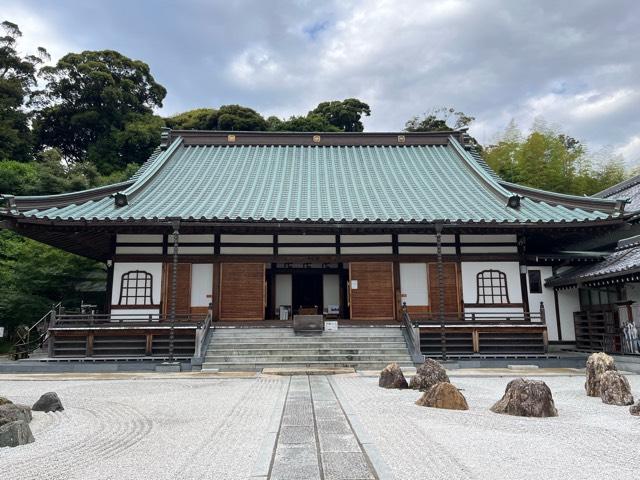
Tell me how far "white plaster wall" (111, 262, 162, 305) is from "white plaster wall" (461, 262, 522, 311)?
9.98 m

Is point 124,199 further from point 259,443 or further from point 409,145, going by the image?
point 409,145

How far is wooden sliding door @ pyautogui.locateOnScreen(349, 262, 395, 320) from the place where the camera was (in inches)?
560

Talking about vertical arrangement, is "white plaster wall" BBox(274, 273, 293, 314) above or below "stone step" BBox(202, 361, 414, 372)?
above

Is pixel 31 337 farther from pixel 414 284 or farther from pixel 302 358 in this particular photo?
pixel 414 284

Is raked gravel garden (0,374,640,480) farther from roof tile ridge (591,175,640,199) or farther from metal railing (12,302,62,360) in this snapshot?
roof tile ridge (591,175,640,199)

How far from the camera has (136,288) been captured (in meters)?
13.9

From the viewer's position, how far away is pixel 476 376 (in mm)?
10070

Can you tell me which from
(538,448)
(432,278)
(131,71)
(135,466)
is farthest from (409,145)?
(131,71)

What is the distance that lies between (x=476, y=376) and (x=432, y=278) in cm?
466

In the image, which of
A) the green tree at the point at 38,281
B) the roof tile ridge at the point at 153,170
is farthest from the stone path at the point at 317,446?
the green tree at the point at 38,281

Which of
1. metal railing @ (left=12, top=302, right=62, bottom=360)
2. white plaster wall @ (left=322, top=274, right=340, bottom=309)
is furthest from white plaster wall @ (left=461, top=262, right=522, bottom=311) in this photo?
metal railing @ (left=12, top=302, right=62, bottom=360)

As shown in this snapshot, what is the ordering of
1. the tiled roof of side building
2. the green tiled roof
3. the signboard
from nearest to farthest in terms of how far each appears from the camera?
1. the signboard
2. the green tiled roof
3. the tiled roof of side building

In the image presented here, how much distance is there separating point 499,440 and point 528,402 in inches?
61.5

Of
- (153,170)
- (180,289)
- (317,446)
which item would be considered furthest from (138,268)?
(317,446)
